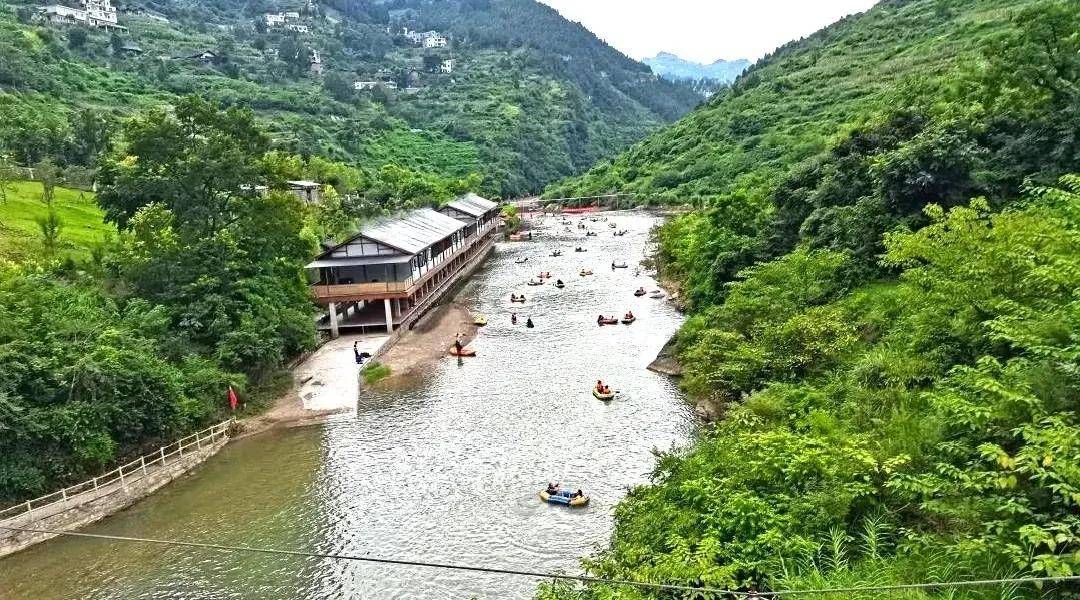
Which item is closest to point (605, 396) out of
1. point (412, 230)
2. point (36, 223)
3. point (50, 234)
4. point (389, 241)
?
point (389, 241)

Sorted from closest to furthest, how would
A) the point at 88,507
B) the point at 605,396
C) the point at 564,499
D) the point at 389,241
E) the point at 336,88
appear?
the point at 564,499 < the point at 88,507 < the point at 605,396 < the point at 389,241 < the point at 336,88

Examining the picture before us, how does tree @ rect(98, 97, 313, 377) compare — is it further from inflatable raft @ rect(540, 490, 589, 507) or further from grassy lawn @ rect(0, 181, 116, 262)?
inflatable raft @ rect(540, 490, 589, 507)

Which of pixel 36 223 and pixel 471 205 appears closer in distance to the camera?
pixel 36 223

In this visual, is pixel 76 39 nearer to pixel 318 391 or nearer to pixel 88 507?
pixel 318 391

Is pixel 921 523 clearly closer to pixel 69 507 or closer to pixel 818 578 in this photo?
pixel 818 578

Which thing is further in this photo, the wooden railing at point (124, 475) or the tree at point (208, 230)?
the tree at point (208, 230)

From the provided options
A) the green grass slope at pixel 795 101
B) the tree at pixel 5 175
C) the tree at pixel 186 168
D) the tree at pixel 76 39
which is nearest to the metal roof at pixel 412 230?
the tree at pixel 186 168

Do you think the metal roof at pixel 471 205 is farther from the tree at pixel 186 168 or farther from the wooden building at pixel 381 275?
the tree at pixel 186 168
